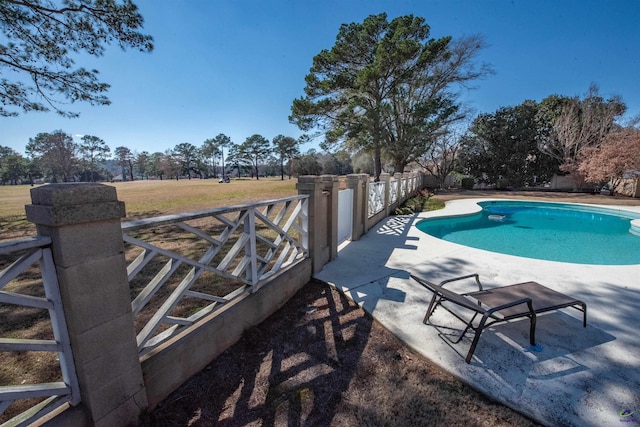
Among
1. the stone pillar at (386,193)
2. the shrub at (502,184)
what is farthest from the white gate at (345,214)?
the shrub at (502,184)

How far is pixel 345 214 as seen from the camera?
5945mm

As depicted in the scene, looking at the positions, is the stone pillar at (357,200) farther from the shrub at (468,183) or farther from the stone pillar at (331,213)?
the shrub at (468,183)

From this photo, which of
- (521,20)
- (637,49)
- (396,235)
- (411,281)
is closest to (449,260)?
(411,281)

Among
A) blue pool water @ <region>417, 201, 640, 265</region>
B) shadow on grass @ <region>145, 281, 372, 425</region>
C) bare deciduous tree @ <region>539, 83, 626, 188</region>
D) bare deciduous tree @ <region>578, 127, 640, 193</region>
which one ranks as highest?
bare deciduous tree @ <region>539, 83, 626, 188</region>

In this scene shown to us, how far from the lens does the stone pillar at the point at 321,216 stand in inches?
156

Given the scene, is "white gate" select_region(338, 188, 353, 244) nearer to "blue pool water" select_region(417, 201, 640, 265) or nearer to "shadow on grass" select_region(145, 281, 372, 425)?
"shadow on grass" select_region(145, 281, 372, 425)

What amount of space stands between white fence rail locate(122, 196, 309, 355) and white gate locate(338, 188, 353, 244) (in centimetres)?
166

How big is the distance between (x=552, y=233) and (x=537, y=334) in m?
7.83

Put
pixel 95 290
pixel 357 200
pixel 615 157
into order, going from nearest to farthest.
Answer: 1. pixel 95 290
2. pixel 357 200
3. pixel 615 157

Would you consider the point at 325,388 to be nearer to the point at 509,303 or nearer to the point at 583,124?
the point at 509,303

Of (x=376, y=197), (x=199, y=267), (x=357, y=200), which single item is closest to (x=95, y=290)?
(x=199, y=267)

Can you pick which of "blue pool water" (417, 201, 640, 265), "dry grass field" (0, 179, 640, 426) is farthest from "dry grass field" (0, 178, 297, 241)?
"blue pool water" (417, 201, 640, 265)

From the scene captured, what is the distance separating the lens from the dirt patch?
5.86ft

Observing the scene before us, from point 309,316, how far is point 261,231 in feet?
13.6
